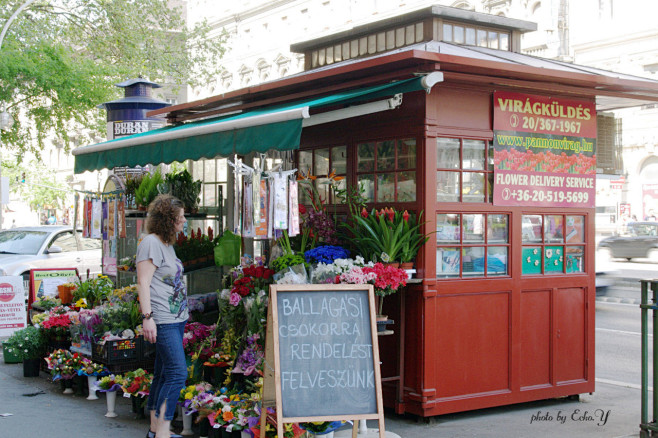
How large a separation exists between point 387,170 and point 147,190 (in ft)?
11.9

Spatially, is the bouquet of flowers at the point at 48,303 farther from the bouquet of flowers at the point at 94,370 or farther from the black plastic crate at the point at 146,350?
the black plastic crate at the point at 146,350

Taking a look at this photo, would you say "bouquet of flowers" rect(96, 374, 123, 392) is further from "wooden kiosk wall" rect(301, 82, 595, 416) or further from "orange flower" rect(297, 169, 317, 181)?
"orange flower" rect(297, 169, 317, 181)

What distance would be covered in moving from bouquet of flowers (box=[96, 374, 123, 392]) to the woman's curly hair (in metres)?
1.72

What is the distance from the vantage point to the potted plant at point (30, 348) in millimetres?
8211

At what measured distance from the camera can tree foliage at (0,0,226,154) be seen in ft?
62.7

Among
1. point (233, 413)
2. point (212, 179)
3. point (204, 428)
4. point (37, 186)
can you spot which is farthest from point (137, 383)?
point (37, 186)

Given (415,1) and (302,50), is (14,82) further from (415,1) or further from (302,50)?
(415,1)

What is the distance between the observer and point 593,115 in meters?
7.45

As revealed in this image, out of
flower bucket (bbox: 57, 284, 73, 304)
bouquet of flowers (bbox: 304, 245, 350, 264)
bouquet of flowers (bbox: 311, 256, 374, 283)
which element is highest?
bouquet of flowers (bbox: 304, 245, 350, 264)

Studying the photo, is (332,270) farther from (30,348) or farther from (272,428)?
(30,348)

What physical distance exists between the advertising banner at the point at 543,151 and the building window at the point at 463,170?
9 centimetres

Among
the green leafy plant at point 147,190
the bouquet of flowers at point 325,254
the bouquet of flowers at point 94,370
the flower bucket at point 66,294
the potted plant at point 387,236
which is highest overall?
the green leafy plant at point 147,190

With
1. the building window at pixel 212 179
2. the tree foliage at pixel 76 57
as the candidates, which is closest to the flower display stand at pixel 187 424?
the building window at pixel 212 179

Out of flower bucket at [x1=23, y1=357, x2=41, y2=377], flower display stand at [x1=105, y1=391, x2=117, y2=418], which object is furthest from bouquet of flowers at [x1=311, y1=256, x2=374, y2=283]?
flower bucket at [x1=23, y1=357, x2=41, y2=377]
